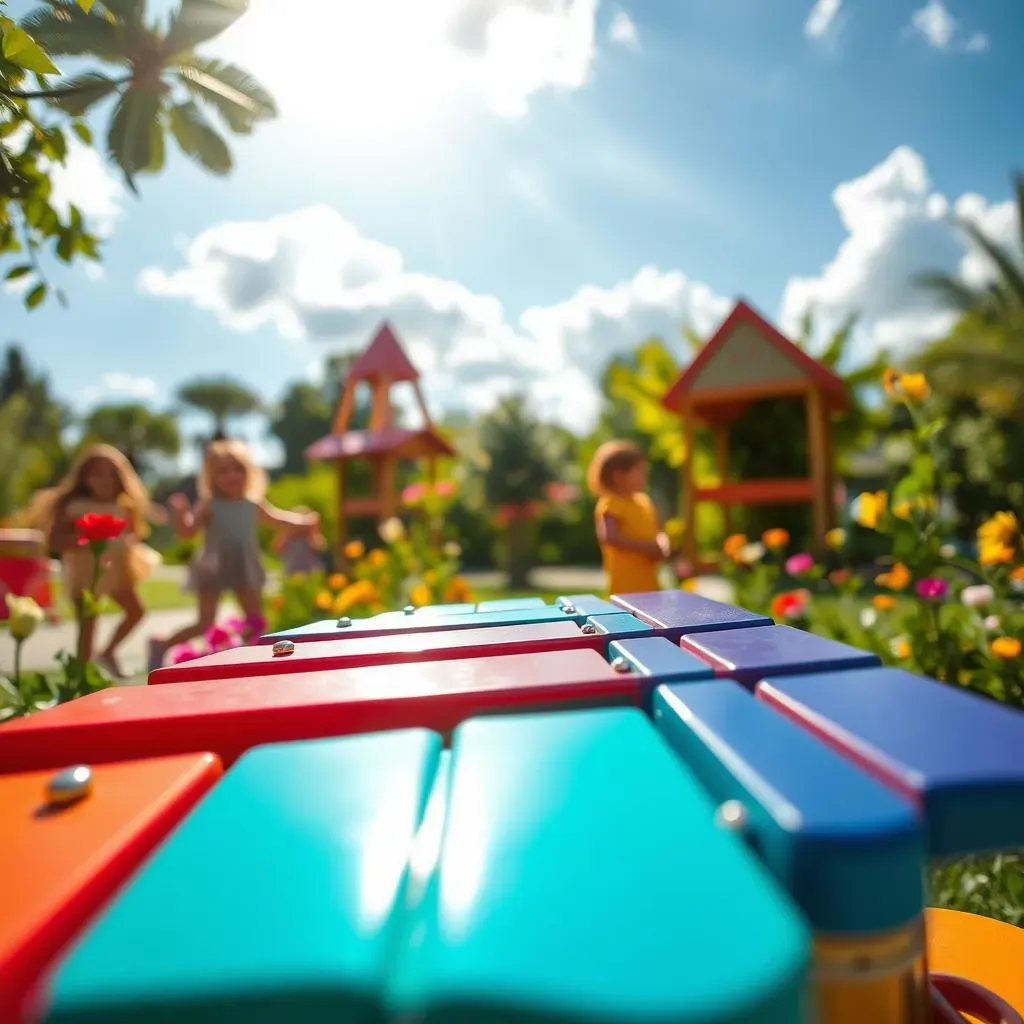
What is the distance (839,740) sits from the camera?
75 centimetres

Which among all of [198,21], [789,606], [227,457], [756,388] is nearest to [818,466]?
[756,388]

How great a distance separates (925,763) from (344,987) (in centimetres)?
59

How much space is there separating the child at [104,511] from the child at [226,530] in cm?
35

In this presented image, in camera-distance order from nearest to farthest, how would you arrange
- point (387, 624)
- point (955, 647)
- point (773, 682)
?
point (773, 682), point (387, 624), point (955, 647)

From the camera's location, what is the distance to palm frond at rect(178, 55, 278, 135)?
2387mm

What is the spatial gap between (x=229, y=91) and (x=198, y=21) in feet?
1.59

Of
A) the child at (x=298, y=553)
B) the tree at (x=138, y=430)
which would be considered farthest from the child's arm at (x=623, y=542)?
the tree at (x=138, y=430)

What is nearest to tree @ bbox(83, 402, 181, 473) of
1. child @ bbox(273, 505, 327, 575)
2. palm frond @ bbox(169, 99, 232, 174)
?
child @ bbox(273, 505, 327, 575)

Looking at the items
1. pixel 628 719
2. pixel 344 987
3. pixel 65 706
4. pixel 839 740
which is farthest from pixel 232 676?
pixel 839 740

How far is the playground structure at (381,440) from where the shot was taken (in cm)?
882

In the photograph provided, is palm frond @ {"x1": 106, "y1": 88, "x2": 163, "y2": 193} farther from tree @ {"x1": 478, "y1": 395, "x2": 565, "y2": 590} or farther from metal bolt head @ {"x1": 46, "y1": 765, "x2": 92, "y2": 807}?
tree @ {"x1": 478, "y1": 395, "x2": 565, "y2": 590}

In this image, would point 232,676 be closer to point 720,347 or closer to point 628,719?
point 628,719

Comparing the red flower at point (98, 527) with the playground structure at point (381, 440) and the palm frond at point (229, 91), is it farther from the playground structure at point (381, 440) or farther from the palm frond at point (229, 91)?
the playground structure at point (381, 440)

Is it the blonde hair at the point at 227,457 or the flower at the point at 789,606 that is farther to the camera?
the blonde hair at the point at 227,457
